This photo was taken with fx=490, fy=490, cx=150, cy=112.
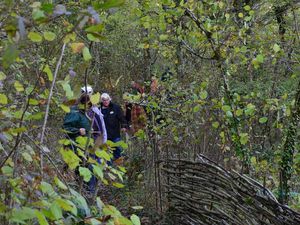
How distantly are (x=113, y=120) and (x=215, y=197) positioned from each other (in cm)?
348

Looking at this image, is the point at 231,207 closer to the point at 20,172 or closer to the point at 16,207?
the point at 20,172

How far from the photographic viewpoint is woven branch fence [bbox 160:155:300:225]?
12.3 feet

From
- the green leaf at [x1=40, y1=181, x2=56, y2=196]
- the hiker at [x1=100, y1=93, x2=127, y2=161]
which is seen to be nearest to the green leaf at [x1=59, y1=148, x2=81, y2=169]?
the green leaf at [x1=40, y1=181, x2=56, y2=196]

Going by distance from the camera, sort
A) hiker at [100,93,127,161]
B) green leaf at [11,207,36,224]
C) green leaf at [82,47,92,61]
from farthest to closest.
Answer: hiker at [100,93,127,161] → green leaf at [82,47,92,61] → green leaf at [11,207,36,224]

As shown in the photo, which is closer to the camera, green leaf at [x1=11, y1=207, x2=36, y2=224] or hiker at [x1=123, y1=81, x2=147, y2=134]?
green leaf at [x1=11, y1=207, x2=36, y2=224]

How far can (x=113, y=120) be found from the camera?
26.0 ft

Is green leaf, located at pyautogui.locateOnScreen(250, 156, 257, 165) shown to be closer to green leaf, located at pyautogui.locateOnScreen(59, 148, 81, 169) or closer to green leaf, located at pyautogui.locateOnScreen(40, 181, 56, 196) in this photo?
green leaf, located at pyautogui.locateOnScreen(59, 148, 81, 169)

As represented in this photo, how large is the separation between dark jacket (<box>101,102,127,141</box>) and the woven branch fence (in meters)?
2.22

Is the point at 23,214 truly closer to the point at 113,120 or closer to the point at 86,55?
the point at 86,55

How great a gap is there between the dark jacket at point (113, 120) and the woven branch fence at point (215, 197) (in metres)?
2.22

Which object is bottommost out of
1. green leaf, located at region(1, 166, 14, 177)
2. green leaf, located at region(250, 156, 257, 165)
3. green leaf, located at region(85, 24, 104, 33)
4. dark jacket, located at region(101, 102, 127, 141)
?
green leaf, located at region(250, 156, 257, 165)

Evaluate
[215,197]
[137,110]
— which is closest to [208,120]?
[215,197]

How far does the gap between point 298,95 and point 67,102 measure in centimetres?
317

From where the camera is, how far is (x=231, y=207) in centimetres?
443
